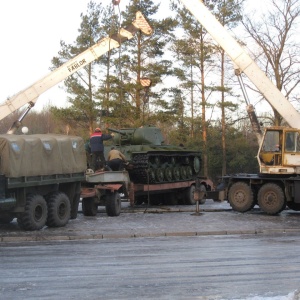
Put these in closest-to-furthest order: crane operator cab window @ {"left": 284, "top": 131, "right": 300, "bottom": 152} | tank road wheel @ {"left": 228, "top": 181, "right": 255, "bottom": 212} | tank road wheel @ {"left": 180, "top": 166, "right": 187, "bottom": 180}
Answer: crane operator cab window @ {"left": 284, "top": 131, "right": 300, "bottom": 152}, tank road wheel @ {"left": 228, "top": 181, "right": 255, "bottom": 212}, tank road wheel @ {"left": 180, "top": 166, "right": 187, "bottom": 180}

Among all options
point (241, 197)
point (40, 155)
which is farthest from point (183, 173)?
point (40, 155)

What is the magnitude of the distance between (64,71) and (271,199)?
1044cm

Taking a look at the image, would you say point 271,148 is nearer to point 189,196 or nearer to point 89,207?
point 189,196

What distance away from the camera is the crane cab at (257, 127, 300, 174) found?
2259 cm

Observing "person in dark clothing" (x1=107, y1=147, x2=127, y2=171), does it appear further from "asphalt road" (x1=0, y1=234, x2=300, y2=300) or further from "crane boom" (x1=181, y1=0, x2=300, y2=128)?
"asphalt road" (x1=0, y1=234, x2=300, y2=300)

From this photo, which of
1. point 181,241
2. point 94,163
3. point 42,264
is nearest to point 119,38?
point 94,163

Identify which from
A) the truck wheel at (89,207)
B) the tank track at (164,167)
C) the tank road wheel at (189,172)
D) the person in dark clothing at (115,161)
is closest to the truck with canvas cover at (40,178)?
A: the truck wheel at (89,207)

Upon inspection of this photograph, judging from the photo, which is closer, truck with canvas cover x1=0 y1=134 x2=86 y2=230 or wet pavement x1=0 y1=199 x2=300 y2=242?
wet pavement x1=0 y1=199 x2=300 y2=242

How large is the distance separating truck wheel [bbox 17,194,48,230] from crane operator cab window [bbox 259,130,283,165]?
8.35 m

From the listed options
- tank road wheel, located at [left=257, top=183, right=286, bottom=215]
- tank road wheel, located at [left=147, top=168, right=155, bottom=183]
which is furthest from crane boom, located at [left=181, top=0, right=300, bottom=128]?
tank road wheel, located at [left=147, top=168, right=155, bottom=183]

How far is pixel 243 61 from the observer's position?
81.0ft

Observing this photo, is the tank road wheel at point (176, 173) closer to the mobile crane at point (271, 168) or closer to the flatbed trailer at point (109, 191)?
the flatbed trailer at point (109, 191)

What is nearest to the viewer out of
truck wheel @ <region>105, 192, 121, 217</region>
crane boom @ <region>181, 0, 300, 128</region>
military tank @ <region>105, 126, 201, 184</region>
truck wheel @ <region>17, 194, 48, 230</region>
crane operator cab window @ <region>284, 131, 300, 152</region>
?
truck wheel @ <region>17, 194, 48, 230</region>

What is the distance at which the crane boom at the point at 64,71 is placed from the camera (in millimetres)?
27438
